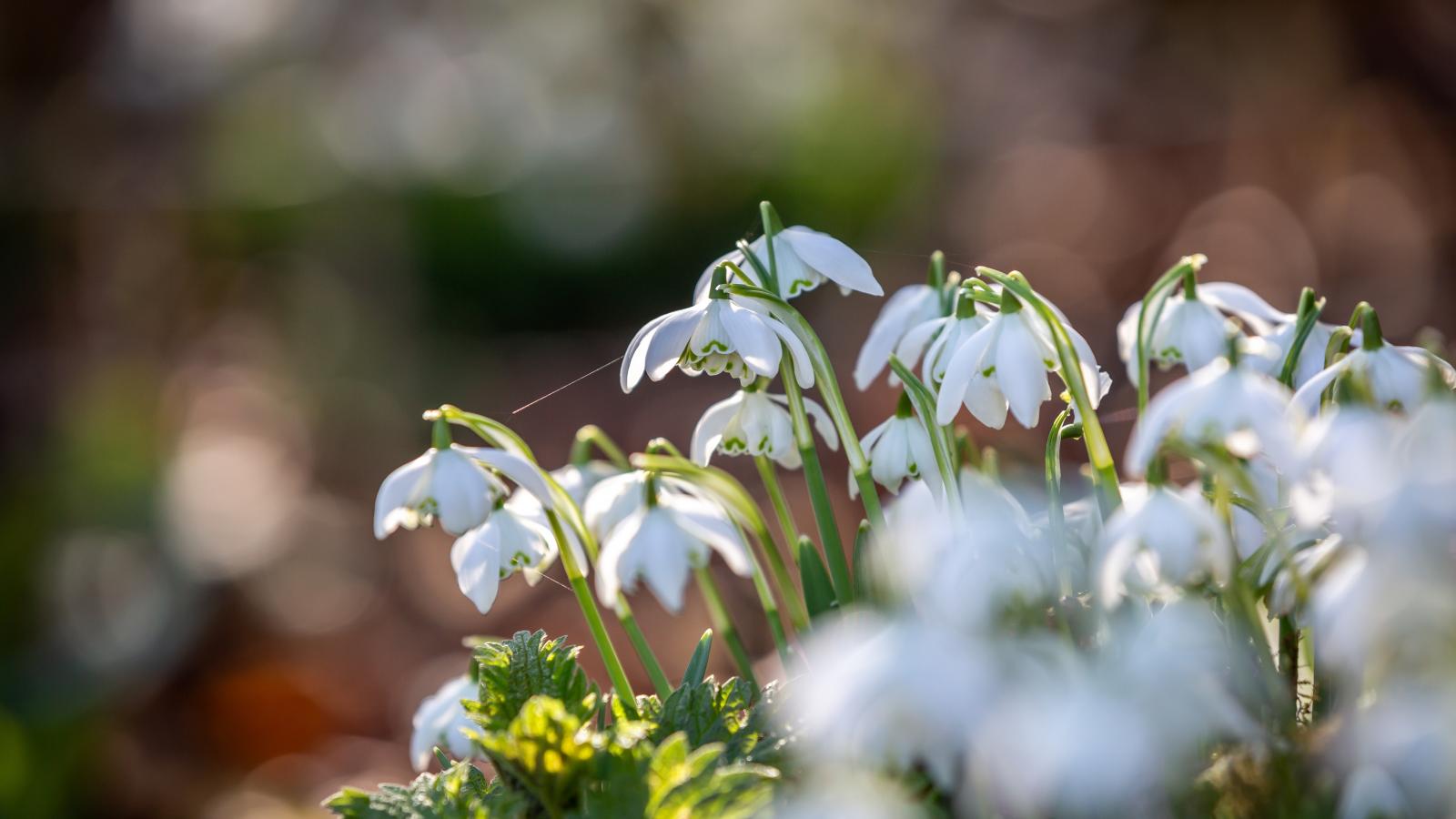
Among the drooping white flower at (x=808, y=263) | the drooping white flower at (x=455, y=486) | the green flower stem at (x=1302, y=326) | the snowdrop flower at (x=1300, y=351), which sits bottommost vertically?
the snowdrop flower at (x=1300, y=351)

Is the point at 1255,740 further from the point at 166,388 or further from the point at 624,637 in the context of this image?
the point at 166,388

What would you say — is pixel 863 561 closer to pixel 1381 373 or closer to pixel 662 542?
pixel 662 542

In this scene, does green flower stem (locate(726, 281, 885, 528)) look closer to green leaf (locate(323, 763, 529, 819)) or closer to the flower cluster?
the flower cluster

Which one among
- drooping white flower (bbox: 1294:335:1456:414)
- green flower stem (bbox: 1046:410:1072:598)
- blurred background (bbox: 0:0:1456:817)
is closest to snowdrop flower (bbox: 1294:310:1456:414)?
drooping white flower (bbox: 1294:335:1456:414)

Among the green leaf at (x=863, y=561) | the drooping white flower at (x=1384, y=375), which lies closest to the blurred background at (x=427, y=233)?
the green leaf at (x=863, y=561)

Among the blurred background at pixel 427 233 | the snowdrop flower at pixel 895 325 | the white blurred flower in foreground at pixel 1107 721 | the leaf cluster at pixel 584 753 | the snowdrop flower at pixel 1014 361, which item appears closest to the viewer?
the white blurred flower in foreground at pixel 1107 721

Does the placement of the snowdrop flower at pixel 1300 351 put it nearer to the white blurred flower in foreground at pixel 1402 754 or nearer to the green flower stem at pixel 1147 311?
the green flower stem at pixel 1147 311
